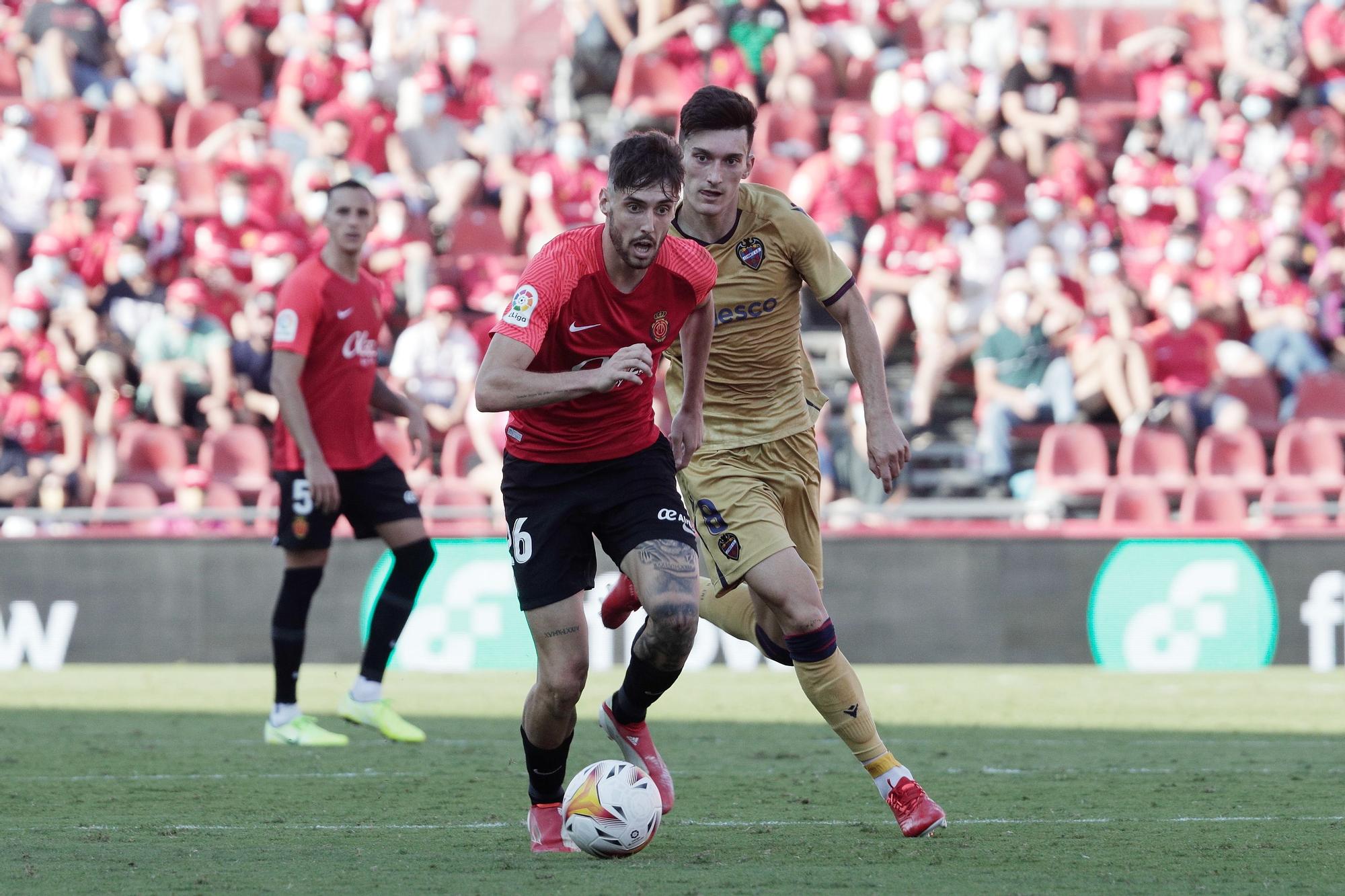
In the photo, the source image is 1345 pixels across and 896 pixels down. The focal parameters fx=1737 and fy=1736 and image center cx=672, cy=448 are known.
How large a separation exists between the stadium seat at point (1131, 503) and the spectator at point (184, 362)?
6865 millimetres

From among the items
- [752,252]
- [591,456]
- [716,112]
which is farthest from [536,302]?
[752,252]

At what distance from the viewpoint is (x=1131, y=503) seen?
1327cm

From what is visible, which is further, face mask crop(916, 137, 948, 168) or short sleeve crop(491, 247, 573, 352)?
face mask crop(916, 137, 948, 168)

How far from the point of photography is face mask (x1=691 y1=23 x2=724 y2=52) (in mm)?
16891

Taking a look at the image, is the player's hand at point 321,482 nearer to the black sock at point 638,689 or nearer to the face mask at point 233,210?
the black sock at point 638,689

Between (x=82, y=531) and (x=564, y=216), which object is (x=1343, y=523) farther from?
(x=82, y=531)

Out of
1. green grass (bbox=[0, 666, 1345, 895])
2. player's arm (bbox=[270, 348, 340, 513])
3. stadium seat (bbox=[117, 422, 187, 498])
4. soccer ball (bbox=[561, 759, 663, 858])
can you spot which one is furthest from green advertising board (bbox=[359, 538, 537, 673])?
soccer ball (bbox=[561, 759, 663, 858])

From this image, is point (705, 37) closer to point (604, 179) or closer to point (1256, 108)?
point (604, 179)

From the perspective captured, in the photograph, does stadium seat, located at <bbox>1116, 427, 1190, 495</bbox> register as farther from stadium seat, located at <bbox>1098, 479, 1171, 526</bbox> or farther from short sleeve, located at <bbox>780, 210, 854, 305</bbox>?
short sleeve, located at <bbox>780, 210, 854, 305</bbox>

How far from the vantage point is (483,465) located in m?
13.4

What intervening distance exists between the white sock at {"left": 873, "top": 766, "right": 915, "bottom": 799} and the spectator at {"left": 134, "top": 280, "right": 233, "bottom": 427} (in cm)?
926

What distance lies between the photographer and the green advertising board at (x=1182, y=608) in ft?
39.9

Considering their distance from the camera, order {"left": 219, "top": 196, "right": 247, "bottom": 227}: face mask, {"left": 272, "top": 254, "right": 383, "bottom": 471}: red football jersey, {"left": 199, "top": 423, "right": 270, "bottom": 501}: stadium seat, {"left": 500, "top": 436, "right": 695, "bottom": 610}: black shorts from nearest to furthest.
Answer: {"left": 500, "top": 436, "right": 695, "bottom": 610}: black shorts
{"left": 272, "top": 254, "right": 383, "bottom": 471}: red football jersey
{"left": 199, "top": 423, "right": 270, "bottom": 501}: stadium seat
{"left": 219, "top": 196, "right": 247, "bottom": 227}: face mask

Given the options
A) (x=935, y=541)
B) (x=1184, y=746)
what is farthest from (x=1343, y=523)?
(x=1184, y=746)
